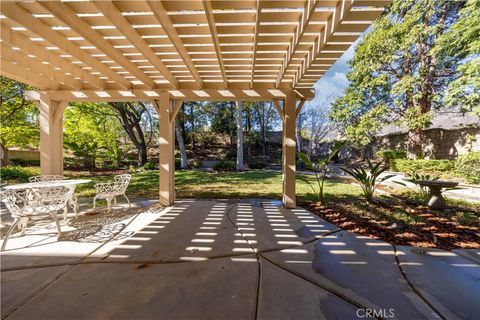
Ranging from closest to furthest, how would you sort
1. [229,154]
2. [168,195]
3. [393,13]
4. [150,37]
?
[150,37]
[168,195]
[393,13]
[229,154]

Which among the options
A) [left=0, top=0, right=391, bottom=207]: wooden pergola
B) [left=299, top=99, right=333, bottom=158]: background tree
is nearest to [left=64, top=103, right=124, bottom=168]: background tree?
[left=0, top=0, right=391, bottom=207]: wooden pergola

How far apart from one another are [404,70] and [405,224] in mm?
11759

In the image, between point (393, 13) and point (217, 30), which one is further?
point (393, 13)

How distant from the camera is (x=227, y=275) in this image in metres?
2.57

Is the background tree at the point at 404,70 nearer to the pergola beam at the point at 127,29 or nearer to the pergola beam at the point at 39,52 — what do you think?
the pergola beam at the point at 127,29

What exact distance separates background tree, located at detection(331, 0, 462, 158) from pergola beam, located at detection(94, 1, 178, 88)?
12130mm

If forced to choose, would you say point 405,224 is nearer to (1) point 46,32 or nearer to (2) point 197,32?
(2) point 197,32

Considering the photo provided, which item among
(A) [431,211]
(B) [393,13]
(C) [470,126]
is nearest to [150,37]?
(A) [431,211]

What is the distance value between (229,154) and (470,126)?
1698cm

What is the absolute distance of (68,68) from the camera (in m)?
4.63

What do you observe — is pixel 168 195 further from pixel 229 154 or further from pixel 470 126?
pixel 470 126

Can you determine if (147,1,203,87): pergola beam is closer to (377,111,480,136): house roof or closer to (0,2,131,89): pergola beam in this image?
(0,2,131,89): pergola beam

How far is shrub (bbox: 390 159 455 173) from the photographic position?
10.7 m

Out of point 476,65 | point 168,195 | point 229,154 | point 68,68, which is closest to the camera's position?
point 68,68
